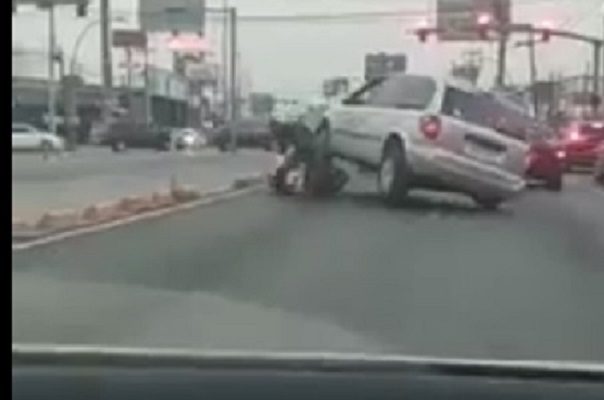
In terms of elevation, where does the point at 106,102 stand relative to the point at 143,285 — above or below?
above

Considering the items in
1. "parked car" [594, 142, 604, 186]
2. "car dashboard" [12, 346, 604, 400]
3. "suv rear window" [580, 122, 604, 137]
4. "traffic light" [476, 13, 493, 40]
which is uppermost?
"traffic light" [476, 13, 493, 40]

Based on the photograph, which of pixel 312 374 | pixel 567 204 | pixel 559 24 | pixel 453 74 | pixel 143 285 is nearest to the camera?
pixel 312 374

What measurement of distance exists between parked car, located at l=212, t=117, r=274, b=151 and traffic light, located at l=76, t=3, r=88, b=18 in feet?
1.48

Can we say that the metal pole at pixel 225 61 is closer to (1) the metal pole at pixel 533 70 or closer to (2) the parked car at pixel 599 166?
(1) the metal pole at pixel 533 70

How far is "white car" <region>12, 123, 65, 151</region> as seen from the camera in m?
3.08

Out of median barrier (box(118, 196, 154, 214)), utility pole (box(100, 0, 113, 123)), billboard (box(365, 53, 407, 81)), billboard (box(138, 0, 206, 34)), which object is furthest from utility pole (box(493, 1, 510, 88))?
median barrier (box(118, 196, 154, 214))

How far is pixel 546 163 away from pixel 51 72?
1198 mm

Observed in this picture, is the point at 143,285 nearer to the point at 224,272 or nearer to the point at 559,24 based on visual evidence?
the point at 224,272

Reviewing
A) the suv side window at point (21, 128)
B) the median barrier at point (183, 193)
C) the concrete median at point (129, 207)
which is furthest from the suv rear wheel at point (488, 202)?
the suv side window at point (21, 128)

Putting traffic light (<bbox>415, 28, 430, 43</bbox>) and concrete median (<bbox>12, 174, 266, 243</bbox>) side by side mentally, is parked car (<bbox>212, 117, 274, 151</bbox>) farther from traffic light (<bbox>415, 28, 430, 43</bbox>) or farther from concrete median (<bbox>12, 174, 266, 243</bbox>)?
traffic light (<bbox>415, 28, 430, 43</bbox>)

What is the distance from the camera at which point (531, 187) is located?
12.3 ft

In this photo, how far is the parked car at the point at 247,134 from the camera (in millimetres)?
3715
